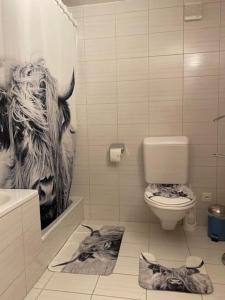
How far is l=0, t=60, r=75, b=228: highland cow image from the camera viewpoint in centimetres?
153

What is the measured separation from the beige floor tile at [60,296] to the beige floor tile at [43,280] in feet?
0.23

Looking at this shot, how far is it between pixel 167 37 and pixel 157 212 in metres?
1.55

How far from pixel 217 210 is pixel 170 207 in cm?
66

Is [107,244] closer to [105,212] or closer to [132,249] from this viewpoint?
[132,249]

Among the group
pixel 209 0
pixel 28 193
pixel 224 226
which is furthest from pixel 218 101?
pixel 28 193

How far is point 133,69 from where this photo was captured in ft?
7.68

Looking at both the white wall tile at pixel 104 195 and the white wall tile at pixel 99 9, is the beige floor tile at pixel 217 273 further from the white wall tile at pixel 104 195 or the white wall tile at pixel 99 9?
the white wall tile at pixel 99 9

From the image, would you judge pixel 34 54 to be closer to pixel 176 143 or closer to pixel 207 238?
pixel 176 143

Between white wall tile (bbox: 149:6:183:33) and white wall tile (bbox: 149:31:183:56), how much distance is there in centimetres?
4

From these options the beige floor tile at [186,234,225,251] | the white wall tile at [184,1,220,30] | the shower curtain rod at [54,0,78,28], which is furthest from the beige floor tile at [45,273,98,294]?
the white wall tile at [184,1,220,30]

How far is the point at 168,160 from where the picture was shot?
2201 mm

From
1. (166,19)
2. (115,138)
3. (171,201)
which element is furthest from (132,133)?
(166,19)

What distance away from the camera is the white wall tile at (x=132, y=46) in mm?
2297

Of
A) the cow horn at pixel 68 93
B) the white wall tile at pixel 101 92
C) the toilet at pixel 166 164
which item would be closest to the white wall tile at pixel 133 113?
the white wall tile at pixel 101 92
